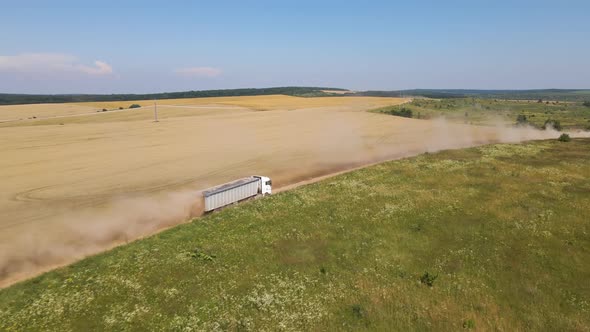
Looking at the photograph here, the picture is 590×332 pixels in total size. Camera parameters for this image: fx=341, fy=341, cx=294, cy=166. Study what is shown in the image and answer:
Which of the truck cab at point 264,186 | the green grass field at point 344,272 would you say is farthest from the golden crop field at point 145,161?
the truck cab at point 264,186

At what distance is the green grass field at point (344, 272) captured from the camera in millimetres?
16359

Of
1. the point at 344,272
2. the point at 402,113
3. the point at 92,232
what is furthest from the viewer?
the point at 402,113

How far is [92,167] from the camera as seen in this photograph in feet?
155

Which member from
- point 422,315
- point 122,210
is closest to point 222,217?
point 122,210

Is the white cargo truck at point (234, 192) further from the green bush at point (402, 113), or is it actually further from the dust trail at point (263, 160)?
the green bush at point (402, 113)

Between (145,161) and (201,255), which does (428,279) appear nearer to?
(201,255)

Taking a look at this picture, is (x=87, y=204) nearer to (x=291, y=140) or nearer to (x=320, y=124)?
(x=291, y=140)

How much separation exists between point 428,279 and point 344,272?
188 inches

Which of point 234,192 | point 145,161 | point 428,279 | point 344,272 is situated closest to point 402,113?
point 145,161

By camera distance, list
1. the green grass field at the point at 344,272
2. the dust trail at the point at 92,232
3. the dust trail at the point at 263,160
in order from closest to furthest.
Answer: the green grass field at the point at 344,272 < the dust trail at the point at 92,232 < the dust trail at the point at 263,160

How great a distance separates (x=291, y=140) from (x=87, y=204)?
148 ft

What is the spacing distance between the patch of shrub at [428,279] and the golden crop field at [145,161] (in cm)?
2148

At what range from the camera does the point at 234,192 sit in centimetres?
3391

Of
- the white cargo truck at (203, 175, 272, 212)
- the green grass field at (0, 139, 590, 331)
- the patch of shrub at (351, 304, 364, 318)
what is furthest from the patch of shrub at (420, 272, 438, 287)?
the white cargo truck at (203, 175, 272, 212)
